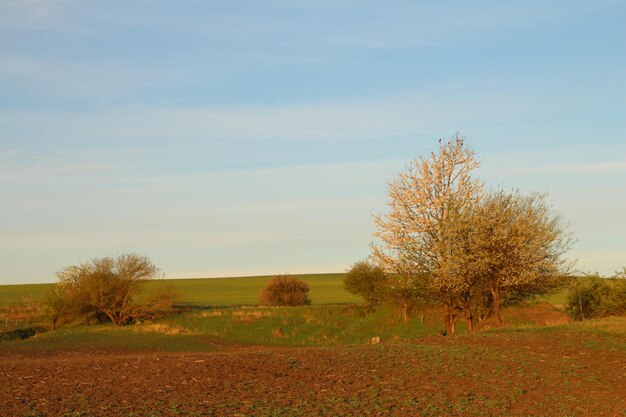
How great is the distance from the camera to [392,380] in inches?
735

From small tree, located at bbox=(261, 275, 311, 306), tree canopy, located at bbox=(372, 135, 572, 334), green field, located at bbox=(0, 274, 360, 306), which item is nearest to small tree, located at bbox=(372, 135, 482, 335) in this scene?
tree canopy, located at bbox=(372, 135, 572, 334)

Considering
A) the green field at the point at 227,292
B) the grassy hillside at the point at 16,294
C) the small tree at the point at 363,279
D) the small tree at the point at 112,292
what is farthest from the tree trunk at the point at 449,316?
the green field at the point at 227,292

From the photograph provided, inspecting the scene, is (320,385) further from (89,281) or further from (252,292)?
(252,292)

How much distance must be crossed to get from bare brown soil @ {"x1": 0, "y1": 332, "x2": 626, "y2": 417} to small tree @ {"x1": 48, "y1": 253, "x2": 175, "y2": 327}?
124 feet

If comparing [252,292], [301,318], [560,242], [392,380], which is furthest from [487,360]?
[252,292]

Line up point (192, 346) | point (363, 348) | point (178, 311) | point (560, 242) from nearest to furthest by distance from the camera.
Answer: point (363, 348) < point (560, 242) < point (192, 346) < point (178, 311)

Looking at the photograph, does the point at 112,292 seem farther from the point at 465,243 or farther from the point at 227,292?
the point at 227,292

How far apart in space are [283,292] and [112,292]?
2159cm

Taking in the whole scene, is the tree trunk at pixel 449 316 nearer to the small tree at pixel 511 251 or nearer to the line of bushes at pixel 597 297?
the small tree at pixel 511 251

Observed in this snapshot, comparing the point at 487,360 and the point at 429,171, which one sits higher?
the point at 429,171

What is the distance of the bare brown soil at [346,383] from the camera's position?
15.4 metres

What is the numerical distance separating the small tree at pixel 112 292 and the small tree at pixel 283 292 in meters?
17.1

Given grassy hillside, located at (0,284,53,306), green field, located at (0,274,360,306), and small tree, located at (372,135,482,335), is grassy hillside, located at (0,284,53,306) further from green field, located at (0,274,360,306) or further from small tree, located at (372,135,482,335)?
small tree, located at (372,135,482,335)

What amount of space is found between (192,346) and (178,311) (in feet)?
73.0
